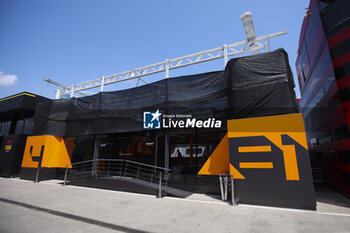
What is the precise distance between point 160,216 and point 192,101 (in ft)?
18.2

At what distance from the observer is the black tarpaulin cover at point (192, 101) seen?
22.3 ft

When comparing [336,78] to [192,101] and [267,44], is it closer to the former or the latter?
[267,44]

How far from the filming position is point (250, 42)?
863 cm

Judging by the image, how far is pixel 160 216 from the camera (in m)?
5.00

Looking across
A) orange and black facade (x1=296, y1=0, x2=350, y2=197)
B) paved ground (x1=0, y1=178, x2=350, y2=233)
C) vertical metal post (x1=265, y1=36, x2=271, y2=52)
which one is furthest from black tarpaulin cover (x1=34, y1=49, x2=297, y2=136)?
paved ground (x1=0, y1=178, x2=350, y2=233)

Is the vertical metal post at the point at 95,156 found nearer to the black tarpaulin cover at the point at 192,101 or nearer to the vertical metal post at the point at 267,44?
the black tarpaulin cover at the point at 192,101

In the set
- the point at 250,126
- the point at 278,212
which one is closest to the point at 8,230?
the point at 278,212

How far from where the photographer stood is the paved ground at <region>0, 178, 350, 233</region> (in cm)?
413

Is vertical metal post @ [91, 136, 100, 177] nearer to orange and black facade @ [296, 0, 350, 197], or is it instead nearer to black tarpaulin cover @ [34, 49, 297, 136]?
black tarpaulin cover @ [34, 49, 297, 136]

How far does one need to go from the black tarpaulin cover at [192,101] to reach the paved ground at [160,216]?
3434 millimetres

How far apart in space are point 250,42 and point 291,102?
3.91 metres

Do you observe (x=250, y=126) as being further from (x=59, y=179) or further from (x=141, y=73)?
(x=59, y=179)

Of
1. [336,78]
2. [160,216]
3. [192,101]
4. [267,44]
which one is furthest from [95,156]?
[336,78]

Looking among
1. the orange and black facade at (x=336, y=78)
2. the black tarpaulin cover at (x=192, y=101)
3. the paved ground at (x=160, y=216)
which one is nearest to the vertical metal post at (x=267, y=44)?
the black tarpaulin cover at (x=192, y=101)
